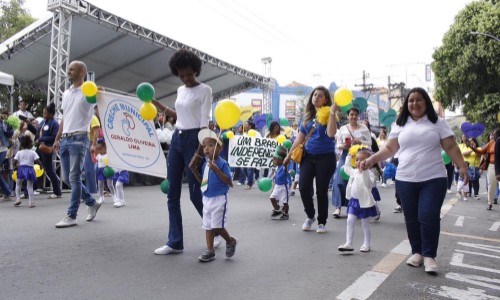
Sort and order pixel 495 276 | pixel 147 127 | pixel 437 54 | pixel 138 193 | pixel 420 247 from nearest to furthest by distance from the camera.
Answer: pixel 495 276, pixel 420 247, pixel 147 127, pixel 138 193, pixel 437 54

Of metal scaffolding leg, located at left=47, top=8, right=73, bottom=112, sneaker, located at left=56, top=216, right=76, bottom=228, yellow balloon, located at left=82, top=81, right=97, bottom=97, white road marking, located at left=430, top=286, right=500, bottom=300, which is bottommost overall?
white road marking, located at left=430, top=286, right=500, bottom=300

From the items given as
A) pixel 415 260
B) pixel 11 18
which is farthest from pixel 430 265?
pixel 11 18

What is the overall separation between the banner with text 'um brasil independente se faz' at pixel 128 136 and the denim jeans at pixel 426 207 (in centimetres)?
257

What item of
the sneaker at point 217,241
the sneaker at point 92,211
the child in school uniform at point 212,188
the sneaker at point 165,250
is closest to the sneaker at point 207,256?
the child in school uniform at point 212,188

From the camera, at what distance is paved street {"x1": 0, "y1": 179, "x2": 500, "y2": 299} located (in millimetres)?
3270

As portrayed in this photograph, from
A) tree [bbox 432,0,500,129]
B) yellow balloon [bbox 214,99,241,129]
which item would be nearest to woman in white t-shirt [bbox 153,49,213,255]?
yellow balloon [bbox 214,99,241,129]

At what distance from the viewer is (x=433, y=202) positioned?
3895mm

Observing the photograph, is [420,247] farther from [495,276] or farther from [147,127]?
[147,127]

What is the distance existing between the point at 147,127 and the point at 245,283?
2.24 meters

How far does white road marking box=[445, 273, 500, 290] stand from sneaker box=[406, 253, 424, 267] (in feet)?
0.96

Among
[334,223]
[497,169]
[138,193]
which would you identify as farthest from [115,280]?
[138,193]

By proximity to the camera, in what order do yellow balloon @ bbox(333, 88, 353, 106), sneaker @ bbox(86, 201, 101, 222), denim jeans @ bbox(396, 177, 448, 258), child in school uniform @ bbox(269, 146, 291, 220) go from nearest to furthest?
denim jeans @ bbox(396, 177, 448, 258) → yellow balloon @ bbox(333, 88, 353, 106) → sneaker @ bbox(86, 201, 101, 222) → child in school uniform @ bbox(269, 146, 291, 220)

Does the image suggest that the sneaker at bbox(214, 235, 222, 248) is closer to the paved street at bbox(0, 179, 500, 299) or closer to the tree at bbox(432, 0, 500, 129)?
the paved street at bbox(0, 179, 500, 299)

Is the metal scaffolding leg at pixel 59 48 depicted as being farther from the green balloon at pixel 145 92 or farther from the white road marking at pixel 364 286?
the white road marking at pixel 364 286
